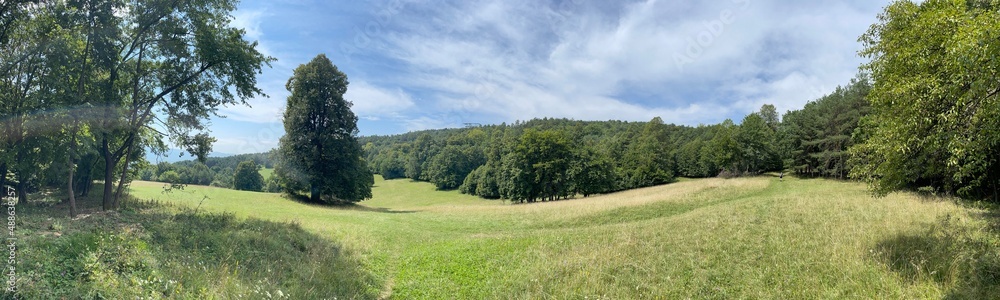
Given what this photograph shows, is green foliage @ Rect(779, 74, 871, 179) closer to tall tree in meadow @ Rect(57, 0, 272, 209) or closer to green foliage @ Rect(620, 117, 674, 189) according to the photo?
green foliage @ Rect(620, 117, 674, 189)

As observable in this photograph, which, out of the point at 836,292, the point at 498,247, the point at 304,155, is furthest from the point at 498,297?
the point at 304,155

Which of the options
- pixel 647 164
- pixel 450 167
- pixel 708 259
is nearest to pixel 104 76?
pixel 708 259

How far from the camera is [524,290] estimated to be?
7555 millimetres

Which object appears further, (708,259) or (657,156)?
(657,156)

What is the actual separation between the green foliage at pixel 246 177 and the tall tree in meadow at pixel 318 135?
48.4m

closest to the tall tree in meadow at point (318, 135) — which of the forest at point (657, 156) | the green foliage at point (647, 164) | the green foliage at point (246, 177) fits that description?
the forest at point (657, 156)

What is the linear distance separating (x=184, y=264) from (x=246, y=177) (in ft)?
256

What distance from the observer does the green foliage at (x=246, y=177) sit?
7150 cm

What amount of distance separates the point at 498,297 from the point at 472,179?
64.1 metres

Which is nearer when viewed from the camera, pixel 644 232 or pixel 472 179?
pixel 644 232

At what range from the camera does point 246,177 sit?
236 ft

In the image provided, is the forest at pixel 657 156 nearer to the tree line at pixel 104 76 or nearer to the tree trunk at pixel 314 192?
the tree trunk at pixel 314 192

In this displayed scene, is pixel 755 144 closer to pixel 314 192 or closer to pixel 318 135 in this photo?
pixel 318 135

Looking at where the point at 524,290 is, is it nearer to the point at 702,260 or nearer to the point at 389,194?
the point at 702,260
